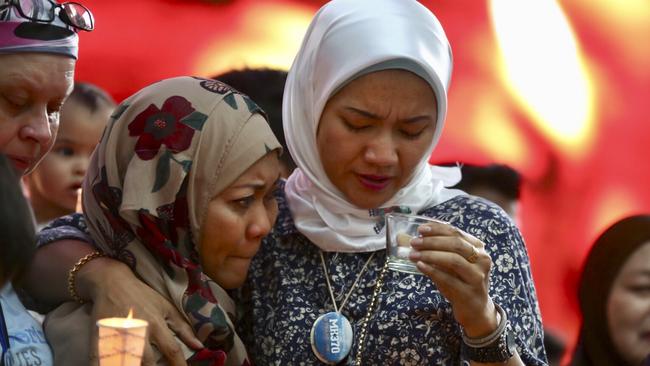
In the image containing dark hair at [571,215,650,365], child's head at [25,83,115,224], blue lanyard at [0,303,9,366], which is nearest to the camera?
blue lanyard at [0,303,9,366]

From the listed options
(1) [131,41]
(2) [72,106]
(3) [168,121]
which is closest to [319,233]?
(3) [168,121]

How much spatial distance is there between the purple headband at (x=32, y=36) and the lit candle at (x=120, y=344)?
1.21m

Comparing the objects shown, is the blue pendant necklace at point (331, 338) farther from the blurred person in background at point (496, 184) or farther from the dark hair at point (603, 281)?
the blurred person in background at point (496, 184)

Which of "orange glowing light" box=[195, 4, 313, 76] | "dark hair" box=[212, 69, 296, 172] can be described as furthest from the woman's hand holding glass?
"orange glowing light" box=[195, 4, 313, 76]

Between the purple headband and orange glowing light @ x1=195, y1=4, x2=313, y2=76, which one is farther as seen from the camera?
orange glowing light @ x1=195, y1=4, x2=313, y2=76

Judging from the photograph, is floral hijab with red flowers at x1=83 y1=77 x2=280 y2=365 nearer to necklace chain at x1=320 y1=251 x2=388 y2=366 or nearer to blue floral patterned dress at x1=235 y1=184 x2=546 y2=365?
blue floral patterned dress at x1=235 y1=184 x2=546 y2=365

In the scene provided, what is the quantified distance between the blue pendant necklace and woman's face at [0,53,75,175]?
866 millimetres

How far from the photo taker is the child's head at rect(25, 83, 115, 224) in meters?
4.93

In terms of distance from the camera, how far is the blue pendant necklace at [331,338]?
3039 mm

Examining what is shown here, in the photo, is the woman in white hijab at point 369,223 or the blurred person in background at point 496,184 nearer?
the woman in white hijab at point 369,223

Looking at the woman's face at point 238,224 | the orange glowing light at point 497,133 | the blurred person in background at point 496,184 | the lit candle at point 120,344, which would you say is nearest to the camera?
the lit candle at point 120,344

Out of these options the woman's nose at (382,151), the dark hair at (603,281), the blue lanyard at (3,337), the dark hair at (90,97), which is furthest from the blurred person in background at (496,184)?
the blue lanyard at (3,337)

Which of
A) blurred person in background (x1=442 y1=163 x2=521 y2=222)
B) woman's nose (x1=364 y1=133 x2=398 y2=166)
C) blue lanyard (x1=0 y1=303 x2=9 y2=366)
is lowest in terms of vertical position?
blurred person in background (x1=442 y1=163 x2=521 y2=222)

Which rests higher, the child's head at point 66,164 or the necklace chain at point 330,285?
the necklace chain at point 330,285
